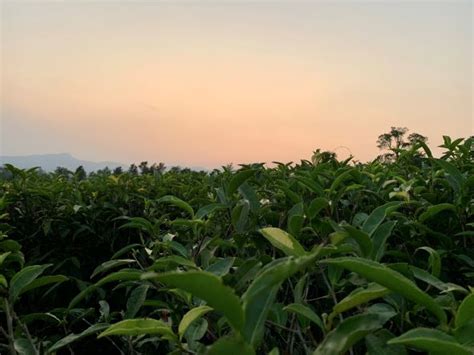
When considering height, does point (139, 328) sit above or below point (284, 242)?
below

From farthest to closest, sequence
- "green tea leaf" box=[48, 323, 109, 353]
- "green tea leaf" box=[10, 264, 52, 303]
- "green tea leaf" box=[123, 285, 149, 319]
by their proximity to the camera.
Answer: "green tea leaf" box=[123, 285, 149, 319]
"green tea leaf" box=[10, 264, 52, 303]
"green tea leaf" box=[48, 323, 109, 353]

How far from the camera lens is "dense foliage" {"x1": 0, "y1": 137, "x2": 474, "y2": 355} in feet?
2.78

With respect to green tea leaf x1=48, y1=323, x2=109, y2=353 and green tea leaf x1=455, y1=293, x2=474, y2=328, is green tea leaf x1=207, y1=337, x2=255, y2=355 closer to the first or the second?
green tea leaf x1=455, y1=293, x2=474, y2=328

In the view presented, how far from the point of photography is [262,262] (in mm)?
1469

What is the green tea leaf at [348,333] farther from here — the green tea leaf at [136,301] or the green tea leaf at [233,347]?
the green tea leaf at [136,301]

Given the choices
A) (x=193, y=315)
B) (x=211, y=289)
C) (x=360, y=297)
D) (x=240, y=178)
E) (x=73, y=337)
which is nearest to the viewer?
(x=211, y=289)

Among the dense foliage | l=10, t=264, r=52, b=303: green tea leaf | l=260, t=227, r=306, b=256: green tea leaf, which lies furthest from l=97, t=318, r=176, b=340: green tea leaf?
l=10, t=264, r=52, b=303: green tea leaf

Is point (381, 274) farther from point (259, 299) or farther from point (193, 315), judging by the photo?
point (193, 315)

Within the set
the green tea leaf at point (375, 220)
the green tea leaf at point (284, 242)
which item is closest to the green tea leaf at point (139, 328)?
the green tea leaf at point (284, 242)

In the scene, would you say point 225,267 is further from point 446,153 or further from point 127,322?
point 446,153

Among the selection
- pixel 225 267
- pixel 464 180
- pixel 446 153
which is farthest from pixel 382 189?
pixel 225 267

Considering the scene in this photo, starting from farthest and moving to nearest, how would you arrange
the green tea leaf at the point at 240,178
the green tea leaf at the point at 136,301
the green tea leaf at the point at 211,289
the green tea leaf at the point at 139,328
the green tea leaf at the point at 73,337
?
1. the green tea leaf at the point at 240,178
2. the green tea leaf at the point at 136,301
3. the green tea leaf at the point at 73,337
4. the green tea leaf at the point at 139,328
5. the green tea leaf at the point at 211,289

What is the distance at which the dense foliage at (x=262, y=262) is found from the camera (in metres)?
0.85

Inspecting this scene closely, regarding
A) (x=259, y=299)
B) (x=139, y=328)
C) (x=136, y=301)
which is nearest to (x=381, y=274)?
(x=259, y=299)
